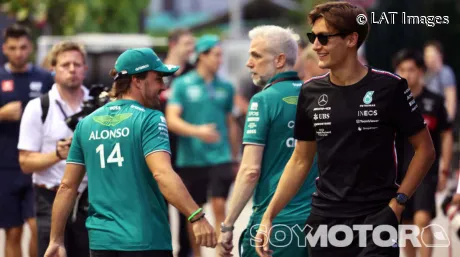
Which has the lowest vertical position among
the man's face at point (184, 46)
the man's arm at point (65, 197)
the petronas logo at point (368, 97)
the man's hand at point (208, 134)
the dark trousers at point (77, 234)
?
the dark trousers at point (77, 234)

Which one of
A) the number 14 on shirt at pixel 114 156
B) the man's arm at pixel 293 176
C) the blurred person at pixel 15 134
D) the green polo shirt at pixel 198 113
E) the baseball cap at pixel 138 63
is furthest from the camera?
the green polo shirt at pixel 198 113

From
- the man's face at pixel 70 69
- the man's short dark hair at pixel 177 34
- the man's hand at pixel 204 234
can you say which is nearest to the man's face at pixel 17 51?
the man's face at pixel 70 69

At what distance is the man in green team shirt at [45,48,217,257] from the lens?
6.81 metres

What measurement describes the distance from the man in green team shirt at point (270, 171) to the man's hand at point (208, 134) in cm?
455

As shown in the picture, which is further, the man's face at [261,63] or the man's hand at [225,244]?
the man's face at [261,63]

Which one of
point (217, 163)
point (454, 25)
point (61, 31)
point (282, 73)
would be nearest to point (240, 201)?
point (282, 73)

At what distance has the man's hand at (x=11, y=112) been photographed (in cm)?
1062

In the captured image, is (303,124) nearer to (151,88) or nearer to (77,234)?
(151,88)

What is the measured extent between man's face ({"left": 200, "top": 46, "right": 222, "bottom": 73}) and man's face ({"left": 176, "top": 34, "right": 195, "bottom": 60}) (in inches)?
14.0

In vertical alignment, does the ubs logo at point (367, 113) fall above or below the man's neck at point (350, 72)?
below

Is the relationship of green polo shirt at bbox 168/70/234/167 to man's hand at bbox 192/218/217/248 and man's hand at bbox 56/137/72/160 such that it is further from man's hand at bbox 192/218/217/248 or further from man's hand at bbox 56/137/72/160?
man's hand at bbox 192/218/217/248

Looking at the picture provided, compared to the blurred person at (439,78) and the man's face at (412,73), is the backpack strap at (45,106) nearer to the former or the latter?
the man's face at (412,73)

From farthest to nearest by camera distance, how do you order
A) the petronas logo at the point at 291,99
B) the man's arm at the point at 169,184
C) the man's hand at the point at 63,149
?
the man's hand at the point at 63,149 → the petronas logo at the point at 291,99 → the man's arm at the point at 169,184

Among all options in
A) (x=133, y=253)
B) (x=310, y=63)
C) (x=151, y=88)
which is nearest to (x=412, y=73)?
(x=310, y=63)
